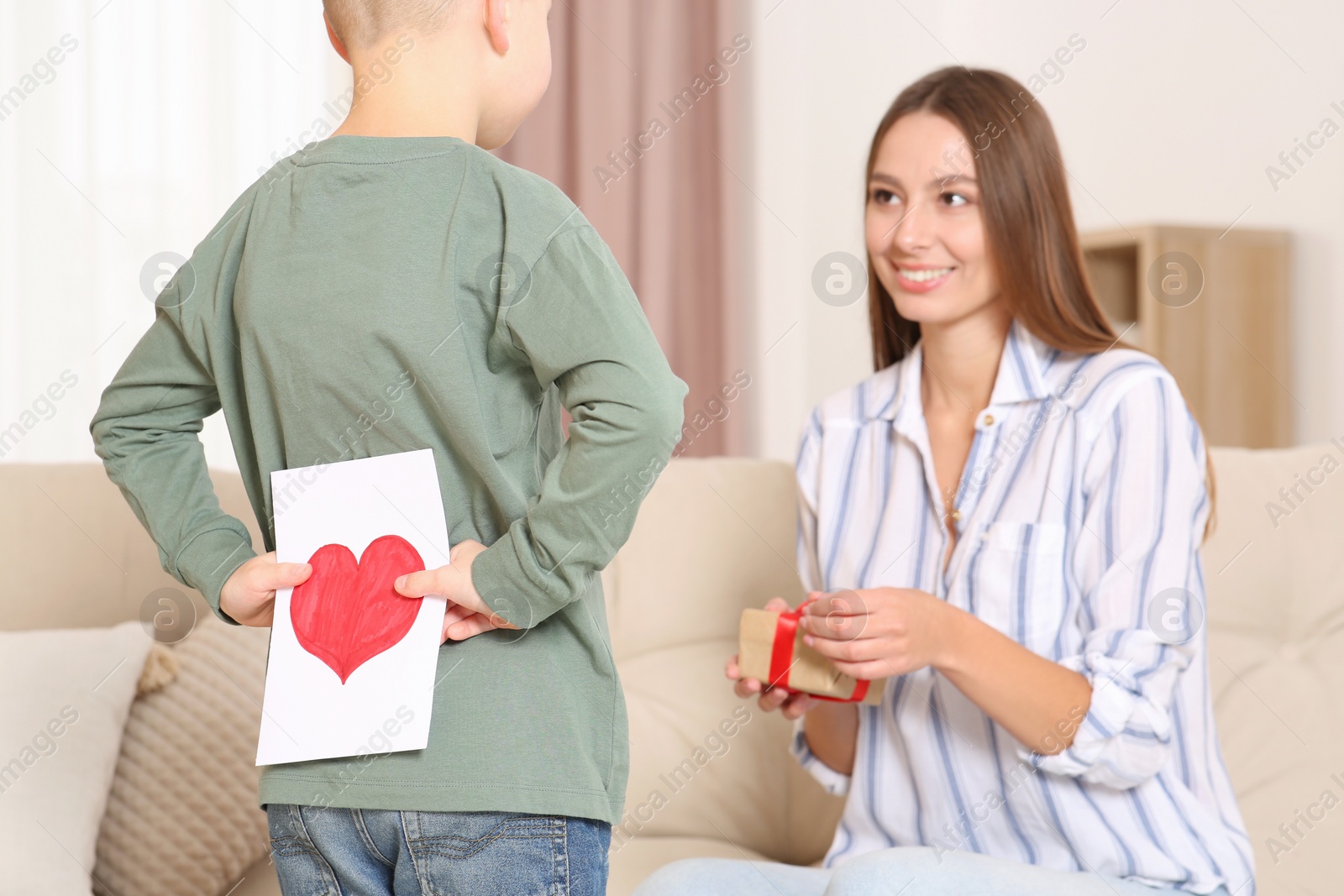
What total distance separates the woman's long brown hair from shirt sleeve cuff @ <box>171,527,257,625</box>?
0.76 m

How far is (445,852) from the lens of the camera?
2.17 feet

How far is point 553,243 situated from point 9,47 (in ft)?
7.10

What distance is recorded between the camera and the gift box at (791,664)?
104 cm

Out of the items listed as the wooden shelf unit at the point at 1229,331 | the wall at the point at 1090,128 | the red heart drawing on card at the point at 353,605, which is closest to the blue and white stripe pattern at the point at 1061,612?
the red heart drawing on card at the point at 353,605

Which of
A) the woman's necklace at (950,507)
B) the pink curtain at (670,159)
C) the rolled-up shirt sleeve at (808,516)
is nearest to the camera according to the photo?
the woman's necklace at (950,507)

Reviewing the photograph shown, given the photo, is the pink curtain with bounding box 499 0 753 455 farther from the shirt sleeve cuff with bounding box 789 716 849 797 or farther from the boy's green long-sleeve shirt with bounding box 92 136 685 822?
the boy's green long-sleeve shirt with bounding box 92 136 685 822

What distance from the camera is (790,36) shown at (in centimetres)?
312

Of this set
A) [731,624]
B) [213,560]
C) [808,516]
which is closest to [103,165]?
[731,624]

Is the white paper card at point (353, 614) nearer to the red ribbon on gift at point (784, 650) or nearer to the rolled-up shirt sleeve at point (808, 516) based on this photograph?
the red ribbon on gift at point (784, 650)

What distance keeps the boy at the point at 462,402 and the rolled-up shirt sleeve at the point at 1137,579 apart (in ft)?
1.62

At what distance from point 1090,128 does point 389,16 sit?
229cm

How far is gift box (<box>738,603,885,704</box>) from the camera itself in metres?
1.04

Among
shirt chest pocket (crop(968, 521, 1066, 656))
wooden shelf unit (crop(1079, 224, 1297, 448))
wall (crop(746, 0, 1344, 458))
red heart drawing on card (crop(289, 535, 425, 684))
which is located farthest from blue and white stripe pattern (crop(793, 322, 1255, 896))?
wall (crop(746, 0, 1344, 458))

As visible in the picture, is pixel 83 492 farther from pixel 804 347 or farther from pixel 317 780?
pixel 804 347
